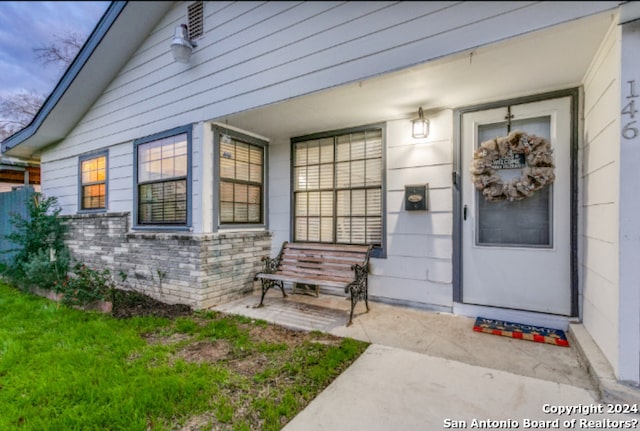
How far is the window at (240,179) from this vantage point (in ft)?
14.3

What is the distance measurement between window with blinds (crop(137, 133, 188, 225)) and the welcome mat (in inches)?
151

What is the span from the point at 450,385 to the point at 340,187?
2.83m

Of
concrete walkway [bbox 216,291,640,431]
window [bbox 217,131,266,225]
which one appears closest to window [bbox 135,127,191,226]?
window [bbox 217,131,266,225]

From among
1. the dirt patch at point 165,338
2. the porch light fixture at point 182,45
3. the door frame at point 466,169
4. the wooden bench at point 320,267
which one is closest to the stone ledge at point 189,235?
the wooden bench at point 320,267

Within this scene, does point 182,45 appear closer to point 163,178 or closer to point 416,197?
point 163,178

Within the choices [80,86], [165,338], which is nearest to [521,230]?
[165,338]

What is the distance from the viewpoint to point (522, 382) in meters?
2.21

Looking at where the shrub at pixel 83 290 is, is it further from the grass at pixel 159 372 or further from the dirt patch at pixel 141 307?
the grass at pixel 159 372

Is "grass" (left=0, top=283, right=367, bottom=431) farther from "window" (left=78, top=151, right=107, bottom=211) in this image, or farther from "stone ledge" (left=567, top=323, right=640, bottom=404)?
"window" (left=78, top=151, right=107, bottom=211)

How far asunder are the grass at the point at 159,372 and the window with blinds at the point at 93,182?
251 centimetres

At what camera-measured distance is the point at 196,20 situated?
3998 mm

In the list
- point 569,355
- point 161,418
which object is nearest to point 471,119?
point 569,355

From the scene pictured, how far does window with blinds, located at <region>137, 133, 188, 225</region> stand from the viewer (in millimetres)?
4363

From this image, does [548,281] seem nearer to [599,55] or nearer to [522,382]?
[522,382]
